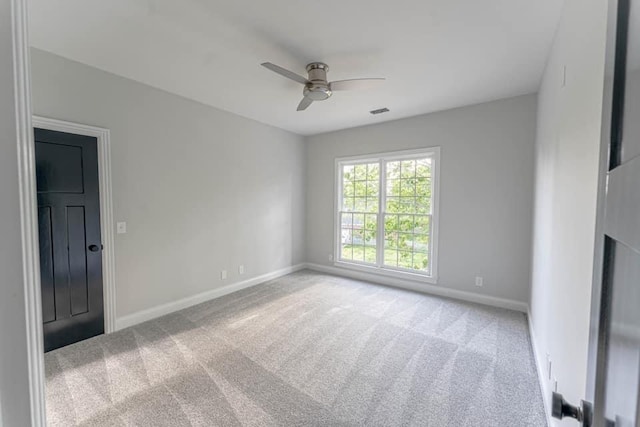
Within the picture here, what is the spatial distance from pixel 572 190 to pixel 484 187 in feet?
7.60

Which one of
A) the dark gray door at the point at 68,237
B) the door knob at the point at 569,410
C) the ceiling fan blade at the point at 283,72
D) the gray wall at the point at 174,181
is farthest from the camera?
the gray wall at the point at 174,181

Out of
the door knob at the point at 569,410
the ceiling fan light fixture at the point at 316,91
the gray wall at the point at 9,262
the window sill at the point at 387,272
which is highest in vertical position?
the ceiling fan light fixture at the point at 316,91

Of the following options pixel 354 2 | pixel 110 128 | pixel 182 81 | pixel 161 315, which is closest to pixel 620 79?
pixel 354 2

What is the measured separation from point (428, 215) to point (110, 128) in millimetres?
4100

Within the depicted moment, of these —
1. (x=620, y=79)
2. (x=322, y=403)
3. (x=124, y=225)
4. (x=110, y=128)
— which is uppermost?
(x=110, y=128)

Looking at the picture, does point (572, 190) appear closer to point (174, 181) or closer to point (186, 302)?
point (174, 181)

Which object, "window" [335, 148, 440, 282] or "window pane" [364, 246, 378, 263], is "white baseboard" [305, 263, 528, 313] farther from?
"window pane" [364, 246, 378, 263]

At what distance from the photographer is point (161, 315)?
3.27 m

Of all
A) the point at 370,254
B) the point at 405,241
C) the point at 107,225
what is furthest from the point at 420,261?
the point at 107,225

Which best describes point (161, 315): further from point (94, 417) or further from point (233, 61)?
point (233, 61)

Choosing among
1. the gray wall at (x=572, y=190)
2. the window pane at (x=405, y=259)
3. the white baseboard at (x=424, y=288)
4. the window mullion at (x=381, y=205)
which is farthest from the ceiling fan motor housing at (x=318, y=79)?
the white baseboard at (x=424, y=288)

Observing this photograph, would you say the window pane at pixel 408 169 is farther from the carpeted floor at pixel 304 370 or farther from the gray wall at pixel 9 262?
the gray wall at pixel 9 262

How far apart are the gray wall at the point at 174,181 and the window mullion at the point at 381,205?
1749 millimetres

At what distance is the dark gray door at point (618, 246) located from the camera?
1.47 ft
